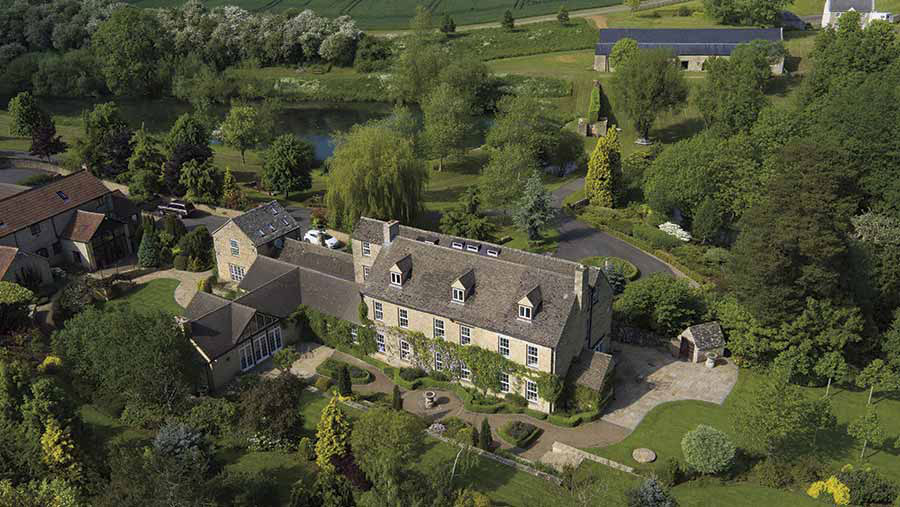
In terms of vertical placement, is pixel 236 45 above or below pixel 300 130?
above

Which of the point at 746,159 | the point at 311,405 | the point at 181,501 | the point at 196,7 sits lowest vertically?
the point at 311,405

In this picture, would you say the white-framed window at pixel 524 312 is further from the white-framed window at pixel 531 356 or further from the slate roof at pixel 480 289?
the white-framed window at pixel 531 356

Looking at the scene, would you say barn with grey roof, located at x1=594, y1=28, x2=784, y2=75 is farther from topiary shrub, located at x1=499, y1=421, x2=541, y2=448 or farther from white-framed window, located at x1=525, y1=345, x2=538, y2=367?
topiary shrub, located at x1=499, y1=421, x2=541, y2=448

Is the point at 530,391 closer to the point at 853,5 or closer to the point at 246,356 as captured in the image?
the point at 246,356

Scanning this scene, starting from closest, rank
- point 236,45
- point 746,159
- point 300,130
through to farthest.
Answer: point 746,159
point 300,130
point 236,45

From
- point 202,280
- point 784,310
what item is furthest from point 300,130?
point 784,310

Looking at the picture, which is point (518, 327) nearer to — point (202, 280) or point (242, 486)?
point (242, 486)

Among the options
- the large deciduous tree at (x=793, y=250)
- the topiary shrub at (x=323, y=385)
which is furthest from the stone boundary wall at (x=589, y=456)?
the large deciduous tree at (x=793, y=250)
